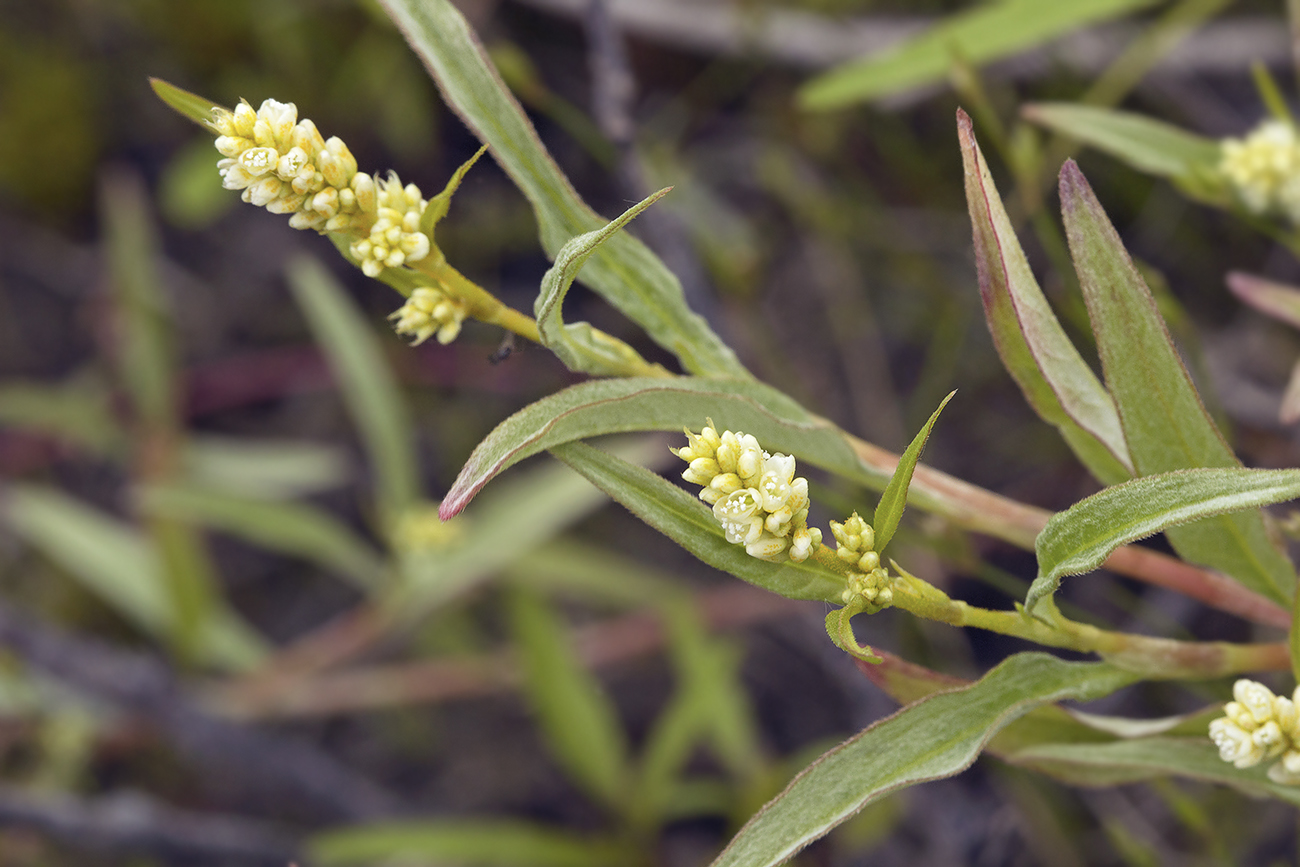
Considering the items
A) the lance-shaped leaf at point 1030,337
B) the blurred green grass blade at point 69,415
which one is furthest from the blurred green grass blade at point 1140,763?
the blurred green grass blade at point 69,415

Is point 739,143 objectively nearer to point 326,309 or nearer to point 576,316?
point 576,316

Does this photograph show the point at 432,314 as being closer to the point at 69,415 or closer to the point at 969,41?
the point at 969,41

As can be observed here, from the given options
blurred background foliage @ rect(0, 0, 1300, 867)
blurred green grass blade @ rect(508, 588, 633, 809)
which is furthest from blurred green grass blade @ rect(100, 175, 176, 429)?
blurred green grass blade @ rect(508, 588, 633, 809)

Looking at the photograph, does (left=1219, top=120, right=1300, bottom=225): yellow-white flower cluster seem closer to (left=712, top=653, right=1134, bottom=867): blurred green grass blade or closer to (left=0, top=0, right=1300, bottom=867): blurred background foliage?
(left=0, top=0, right=1300, bottom=867): blurred background foliage

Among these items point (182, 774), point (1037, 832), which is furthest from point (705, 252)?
point (182, 774)

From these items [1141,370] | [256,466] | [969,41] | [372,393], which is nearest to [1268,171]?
[969,41]

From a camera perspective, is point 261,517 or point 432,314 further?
point 261,517

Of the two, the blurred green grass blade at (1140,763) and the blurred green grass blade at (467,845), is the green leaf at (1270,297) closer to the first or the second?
the blurred green grass blade at (1140,763)
